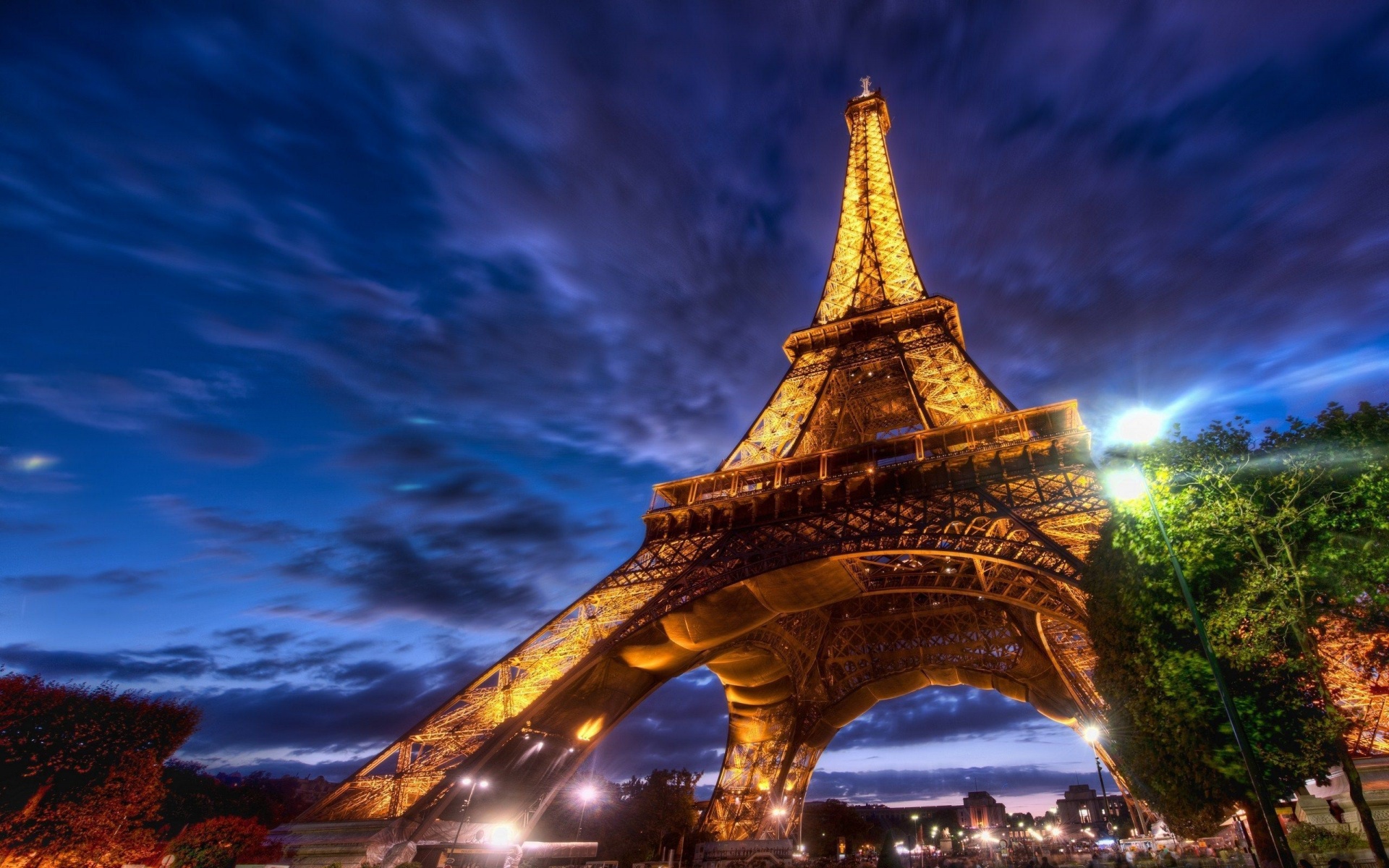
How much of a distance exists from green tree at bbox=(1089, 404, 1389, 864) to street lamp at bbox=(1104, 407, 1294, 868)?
0.68 m

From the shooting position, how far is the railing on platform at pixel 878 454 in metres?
20.4

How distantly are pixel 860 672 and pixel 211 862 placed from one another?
27743 mm

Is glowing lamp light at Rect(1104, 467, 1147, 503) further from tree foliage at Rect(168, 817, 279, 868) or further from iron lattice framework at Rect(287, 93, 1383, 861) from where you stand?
tree foliage at Rect(168, 817, 279, 868)

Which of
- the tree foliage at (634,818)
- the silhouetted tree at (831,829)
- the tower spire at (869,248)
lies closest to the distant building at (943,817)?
the silhouetted tree at (831,829)

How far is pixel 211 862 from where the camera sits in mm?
19891

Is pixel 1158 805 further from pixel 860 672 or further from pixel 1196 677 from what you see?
pixel 860 672

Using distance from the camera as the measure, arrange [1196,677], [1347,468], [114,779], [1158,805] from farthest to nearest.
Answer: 1. [114,779]
2. [1158,805]
3. [1196,677]
4. [1347,468]

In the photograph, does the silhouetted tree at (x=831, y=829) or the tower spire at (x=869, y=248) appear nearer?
the tower spire at (x=869, y=248)

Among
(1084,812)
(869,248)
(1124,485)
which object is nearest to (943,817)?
(1084,812)

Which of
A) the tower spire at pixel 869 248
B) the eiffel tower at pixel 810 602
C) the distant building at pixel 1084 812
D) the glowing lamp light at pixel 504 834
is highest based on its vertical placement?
the tower spire at pixel 869 248

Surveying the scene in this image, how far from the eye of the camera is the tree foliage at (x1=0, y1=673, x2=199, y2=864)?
22.8 m

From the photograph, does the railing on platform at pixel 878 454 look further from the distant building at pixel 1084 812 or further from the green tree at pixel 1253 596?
the distant building at pixel 1084 812

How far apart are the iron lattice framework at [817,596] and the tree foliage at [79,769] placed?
50.5 feet

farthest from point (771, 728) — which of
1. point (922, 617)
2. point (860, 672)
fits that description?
point (922, 617)
